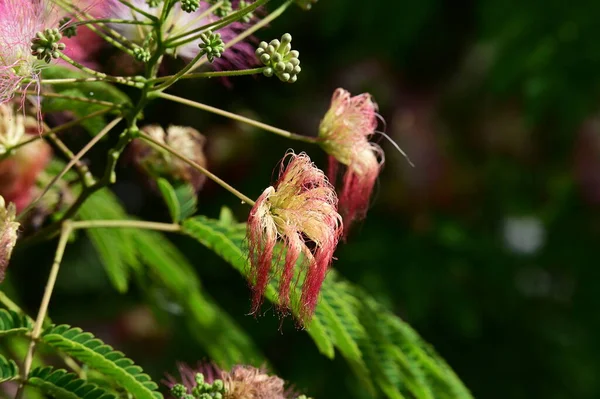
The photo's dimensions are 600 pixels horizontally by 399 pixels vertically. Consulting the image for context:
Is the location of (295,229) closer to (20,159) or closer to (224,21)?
(224,21)

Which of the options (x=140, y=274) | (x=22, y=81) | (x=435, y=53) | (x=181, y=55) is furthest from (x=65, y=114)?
(x=435, y=53)

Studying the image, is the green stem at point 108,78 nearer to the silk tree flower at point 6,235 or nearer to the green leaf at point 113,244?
the silk tree flower at point 6,235

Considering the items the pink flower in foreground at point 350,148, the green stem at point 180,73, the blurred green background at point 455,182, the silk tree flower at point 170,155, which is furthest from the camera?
the blurred green background at point 455,182

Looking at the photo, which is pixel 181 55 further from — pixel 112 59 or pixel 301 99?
pixel 301 99

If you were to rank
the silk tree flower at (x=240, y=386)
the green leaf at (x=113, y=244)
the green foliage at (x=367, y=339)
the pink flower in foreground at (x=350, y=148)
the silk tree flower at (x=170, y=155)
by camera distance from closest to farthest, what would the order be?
the silk tree flower at (x=240, y=386) < the pink flower in foreground at (x=350, y=148) < the green foliage at (x=367, y=339) < the silk tree flower at (x=170, y=155) < the green leaf at (x=113, y=244)

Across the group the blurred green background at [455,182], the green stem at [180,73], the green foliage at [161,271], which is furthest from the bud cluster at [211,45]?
the blurred green background at [455,182]

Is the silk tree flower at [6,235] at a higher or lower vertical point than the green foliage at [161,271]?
lower

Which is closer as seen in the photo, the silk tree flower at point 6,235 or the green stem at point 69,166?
the silk tree flower at point 6,235
